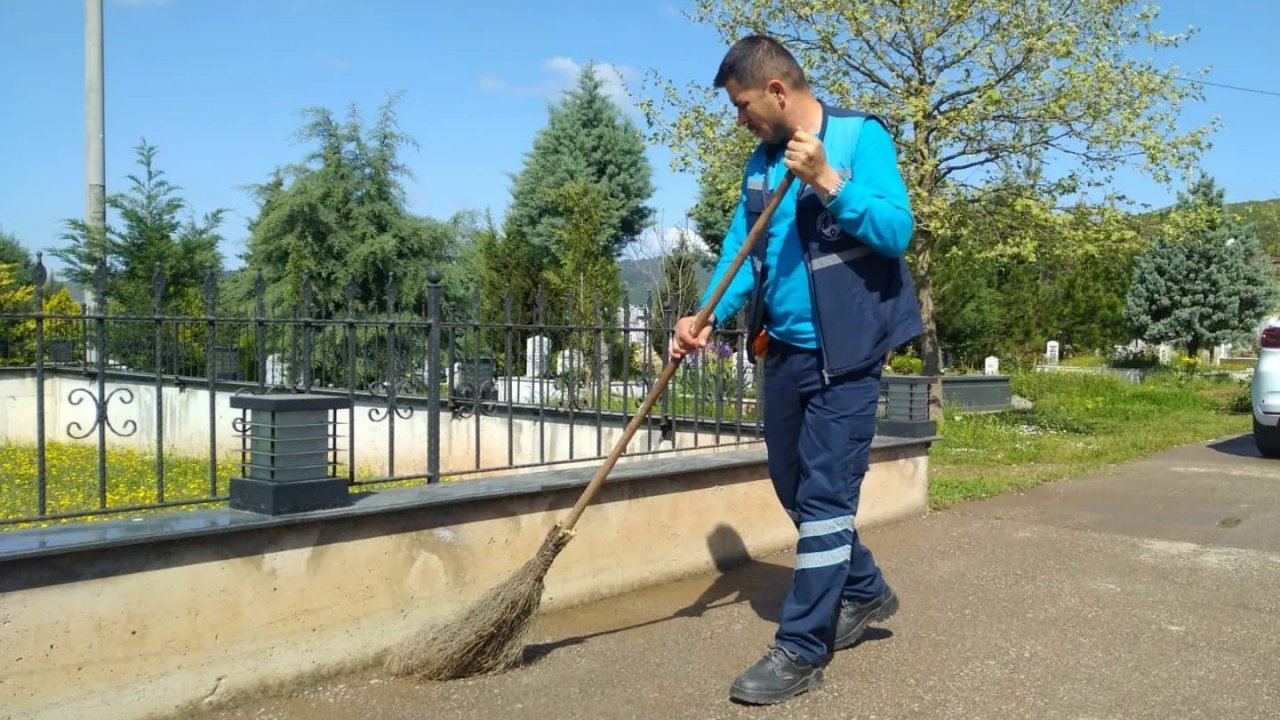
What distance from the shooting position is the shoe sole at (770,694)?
3.30 m

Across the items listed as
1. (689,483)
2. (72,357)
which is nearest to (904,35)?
(689,483)

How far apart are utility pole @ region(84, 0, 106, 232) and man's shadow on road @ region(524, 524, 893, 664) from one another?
49.5ft

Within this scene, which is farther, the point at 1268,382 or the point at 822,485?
the point at 1268,382

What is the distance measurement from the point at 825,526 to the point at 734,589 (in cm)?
148

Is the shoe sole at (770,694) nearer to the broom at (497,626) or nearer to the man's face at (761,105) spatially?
the broom at (497,626)

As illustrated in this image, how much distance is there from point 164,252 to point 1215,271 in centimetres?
2371

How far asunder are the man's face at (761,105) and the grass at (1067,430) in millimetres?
4031

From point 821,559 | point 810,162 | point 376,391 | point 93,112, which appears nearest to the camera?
point 810,162

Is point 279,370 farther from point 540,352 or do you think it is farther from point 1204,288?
point 1204,288

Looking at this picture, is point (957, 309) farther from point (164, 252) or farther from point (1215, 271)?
point (164, 252)

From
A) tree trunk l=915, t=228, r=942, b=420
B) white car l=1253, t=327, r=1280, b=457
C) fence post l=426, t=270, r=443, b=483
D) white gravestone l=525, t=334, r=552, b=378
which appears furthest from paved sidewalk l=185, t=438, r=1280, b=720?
tree trunk l=915, t=228, r=942, b=420

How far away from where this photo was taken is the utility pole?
16.9m

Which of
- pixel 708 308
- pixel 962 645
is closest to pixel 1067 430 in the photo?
pixel 962 645

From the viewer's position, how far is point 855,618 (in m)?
3.93
